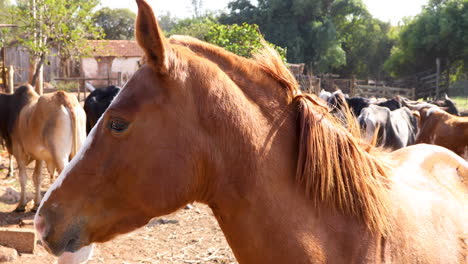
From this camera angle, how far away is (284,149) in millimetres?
1548

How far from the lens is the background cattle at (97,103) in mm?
8922

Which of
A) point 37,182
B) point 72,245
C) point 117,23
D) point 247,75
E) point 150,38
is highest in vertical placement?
point 117,23

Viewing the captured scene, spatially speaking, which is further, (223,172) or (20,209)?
(20,209)

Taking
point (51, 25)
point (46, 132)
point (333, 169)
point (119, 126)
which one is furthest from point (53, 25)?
point (333, 169)

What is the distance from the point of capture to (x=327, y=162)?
1.51 metres

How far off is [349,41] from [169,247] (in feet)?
133

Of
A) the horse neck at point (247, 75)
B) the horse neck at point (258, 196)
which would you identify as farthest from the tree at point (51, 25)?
the horse neck at point (258, 196)

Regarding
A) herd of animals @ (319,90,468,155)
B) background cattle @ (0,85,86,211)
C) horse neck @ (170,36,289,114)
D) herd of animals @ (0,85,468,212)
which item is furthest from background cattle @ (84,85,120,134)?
horse neck @ (170,36,289,114)

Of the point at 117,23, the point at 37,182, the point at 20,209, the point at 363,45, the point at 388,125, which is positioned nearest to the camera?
the point at 20,209

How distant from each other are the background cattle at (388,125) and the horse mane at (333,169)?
5.66m

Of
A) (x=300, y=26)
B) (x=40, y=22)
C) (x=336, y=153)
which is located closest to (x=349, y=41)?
(x=300, y=26)

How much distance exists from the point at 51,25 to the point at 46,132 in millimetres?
6167

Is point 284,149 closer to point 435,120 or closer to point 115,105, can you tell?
point 115,105

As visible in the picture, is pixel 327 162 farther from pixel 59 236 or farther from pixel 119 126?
pixel 59 236
